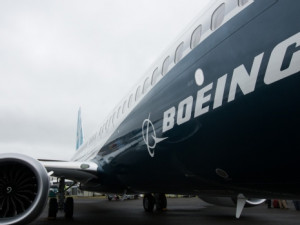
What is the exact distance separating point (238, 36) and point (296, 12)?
680mm

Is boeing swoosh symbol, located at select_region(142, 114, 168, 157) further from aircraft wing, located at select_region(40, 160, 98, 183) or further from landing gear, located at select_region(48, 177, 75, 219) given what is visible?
landing gear, located at select_region(48, 177, 75, 219)

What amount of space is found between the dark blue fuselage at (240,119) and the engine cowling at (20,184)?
167 centimetres

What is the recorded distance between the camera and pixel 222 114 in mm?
3096

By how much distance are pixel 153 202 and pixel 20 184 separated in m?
8.42

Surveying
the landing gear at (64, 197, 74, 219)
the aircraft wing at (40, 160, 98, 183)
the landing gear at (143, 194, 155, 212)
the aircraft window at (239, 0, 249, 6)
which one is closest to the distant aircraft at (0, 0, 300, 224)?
the aircraft window at (239, 0, 249, 6)

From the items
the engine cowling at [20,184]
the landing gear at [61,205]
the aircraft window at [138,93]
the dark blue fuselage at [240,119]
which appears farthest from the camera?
the landing gear at [61,205]

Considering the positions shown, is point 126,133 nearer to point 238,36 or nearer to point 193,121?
→ point 193,121

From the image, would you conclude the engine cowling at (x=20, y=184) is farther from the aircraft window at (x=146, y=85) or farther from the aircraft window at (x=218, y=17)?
the aircraft window at (x=218, y=17)

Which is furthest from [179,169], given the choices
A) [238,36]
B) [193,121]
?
[238,36]

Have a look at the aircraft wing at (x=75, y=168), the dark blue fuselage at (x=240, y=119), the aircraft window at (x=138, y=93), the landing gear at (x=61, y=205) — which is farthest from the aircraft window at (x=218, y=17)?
the landing gear at (x=61, y=205)

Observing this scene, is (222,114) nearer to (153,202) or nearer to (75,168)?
(75,168)

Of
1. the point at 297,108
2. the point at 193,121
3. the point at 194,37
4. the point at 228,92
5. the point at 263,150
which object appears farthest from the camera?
the point at 194,37

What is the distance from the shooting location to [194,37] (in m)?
4.23

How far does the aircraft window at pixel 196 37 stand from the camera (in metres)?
4.05
